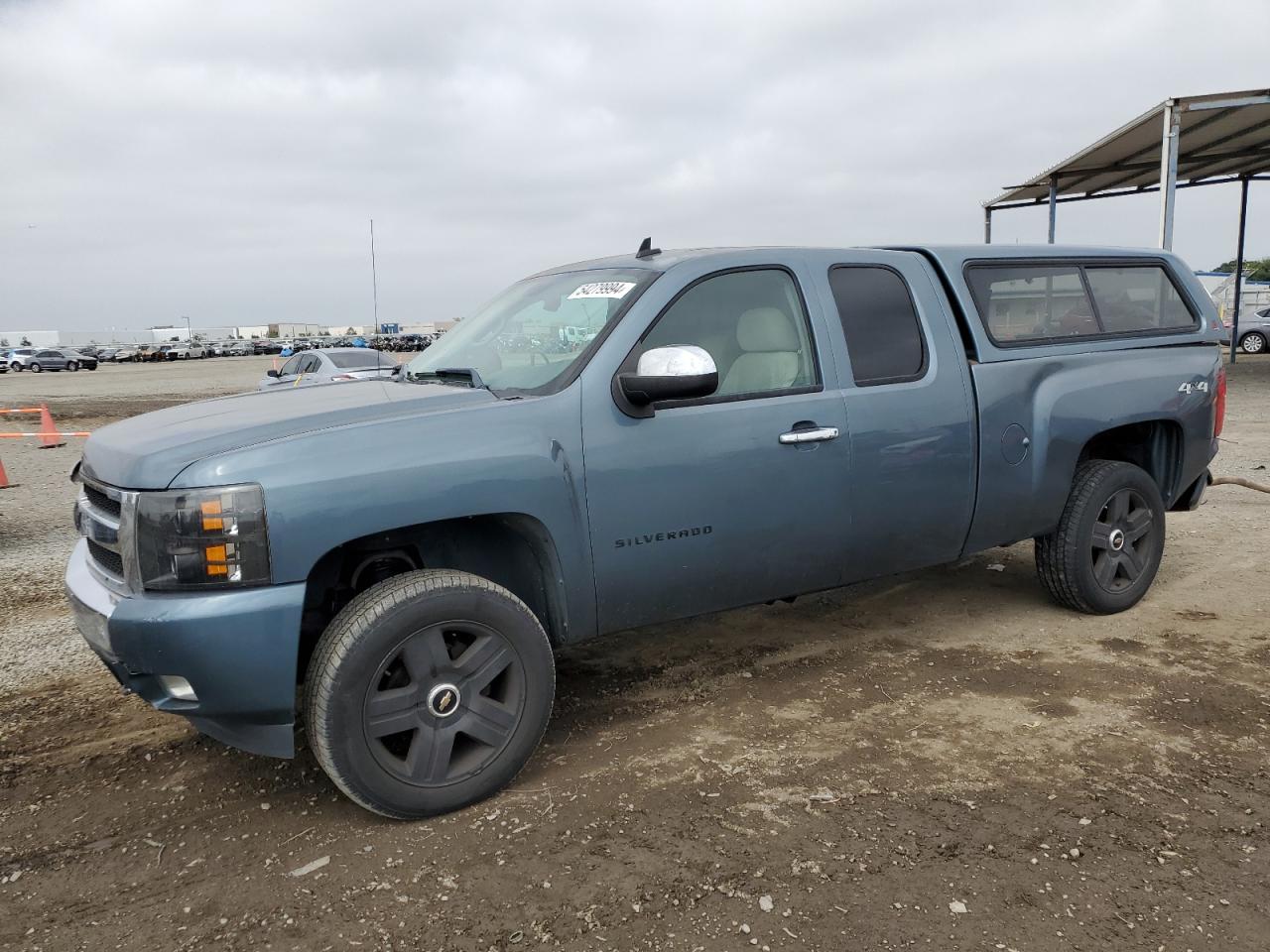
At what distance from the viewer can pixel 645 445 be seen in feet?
10.9

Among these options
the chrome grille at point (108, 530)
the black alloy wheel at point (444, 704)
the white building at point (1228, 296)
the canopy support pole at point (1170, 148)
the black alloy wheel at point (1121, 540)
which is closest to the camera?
the chrome grille at point (108, 530)

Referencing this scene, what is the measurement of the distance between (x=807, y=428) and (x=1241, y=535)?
4543 millimetres

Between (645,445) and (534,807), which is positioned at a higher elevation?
(645,445)

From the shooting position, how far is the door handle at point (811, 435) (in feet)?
11.8

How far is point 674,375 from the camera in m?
3.18

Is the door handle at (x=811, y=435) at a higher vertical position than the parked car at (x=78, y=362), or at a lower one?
higher

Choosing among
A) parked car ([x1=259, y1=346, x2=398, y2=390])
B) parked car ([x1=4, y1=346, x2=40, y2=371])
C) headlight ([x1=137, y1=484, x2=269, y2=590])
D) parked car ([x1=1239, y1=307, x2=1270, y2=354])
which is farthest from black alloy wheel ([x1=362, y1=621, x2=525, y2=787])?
parked car ([x1=4, y1=346, x2=40, y2=371])

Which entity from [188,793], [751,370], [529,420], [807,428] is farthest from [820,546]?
[188,793]

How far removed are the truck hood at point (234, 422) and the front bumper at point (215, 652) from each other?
0.38 meters

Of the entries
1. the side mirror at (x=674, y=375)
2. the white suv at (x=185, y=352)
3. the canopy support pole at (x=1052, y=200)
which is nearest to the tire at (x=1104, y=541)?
the side mirror at (x=674, y=375)

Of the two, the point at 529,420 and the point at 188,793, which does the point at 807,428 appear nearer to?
the point at 529,420

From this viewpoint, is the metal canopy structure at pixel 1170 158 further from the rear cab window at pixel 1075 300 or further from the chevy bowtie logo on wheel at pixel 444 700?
the chevy bowtie logo on wheel at pixel 444 700

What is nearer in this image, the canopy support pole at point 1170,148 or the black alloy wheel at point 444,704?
the black alloy wheel at point 444,704

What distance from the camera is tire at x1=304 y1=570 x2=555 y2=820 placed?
2.84 m
